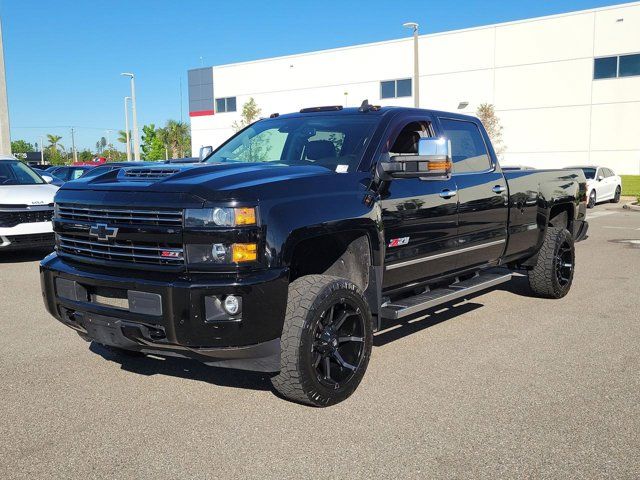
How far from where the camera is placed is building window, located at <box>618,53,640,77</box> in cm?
3262

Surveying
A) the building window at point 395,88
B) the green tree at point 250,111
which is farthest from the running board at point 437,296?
the green tree at point 250,111

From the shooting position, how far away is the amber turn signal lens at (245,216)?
3.44 meters

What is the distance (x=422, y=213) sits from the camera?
477cm

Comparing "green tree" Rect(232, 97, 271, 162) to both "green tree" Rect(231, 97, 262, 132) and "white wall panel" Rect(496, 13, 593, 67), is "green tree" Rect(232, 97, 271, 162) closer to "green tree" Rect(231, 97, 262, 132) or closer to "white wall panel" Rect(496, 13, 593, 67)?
"white wall panel" Rect(496, 13, 593, 67)

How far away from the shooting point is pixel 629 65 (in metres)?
32.9

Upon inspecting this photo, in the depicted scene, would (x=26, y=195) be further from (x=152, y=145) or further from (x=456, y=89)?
(x=152, y=145)

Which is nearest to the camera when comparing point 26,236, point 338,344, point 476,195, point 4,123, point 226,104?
point 338,344

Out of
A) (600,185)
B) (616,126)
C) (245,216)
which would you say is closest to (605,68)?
(616,126)

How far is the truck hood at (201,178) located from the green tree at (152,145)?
67.0 metres

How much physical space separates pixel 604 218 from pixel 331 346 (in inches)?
635

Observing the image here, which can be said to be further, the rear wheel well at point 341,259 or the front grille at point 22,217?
the front grille at point 22,217

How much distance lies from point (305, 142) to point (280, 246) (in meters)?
1.62

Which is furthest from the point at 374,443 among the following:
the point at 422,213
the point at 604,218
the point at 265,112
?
the point at 265,112

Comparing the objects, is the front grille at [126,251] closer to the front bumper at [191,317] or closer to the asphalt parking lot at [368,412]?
the front bumper at [191,317]
